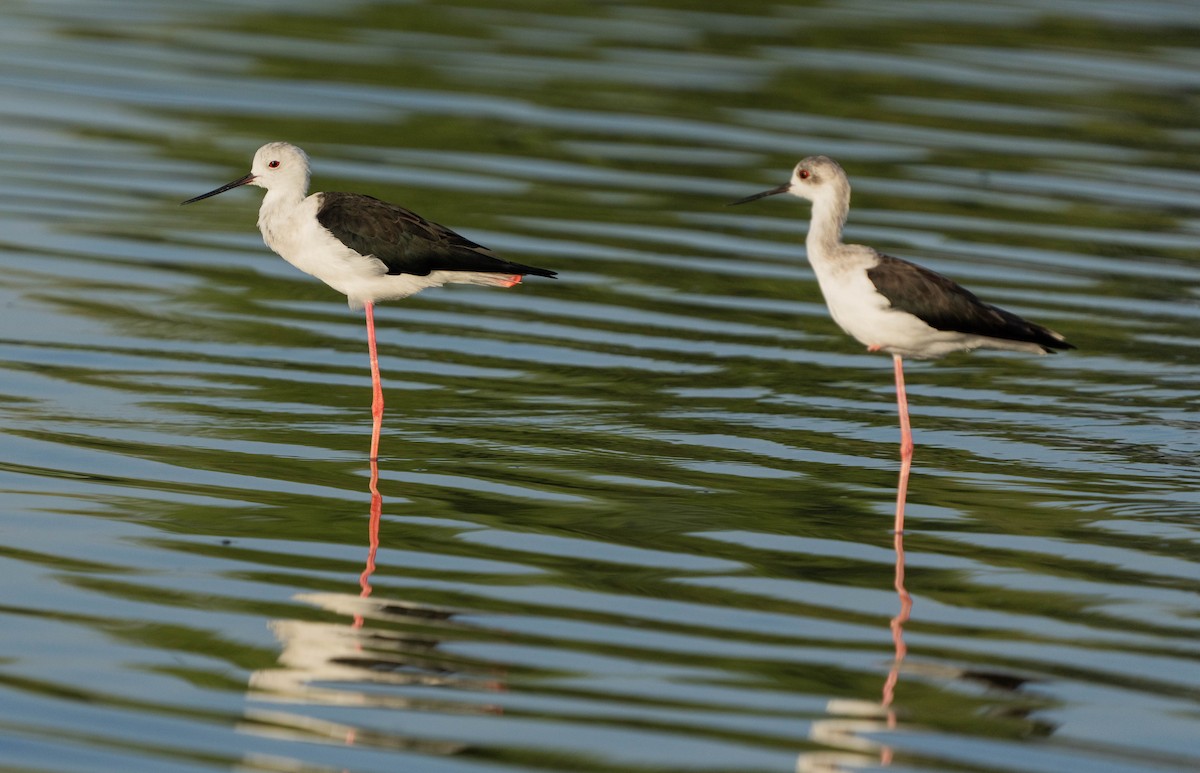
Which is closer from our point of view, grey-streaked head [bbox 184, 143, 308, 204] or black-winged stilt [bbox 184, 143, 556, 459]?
black-winged stilt [bbox 184, 143, 556, 459]

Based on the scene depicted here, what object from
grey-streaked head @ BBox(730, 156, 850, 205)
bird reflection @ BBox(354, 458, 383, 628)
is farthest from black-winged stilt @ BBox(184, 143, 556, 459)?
grey-streaked head @ BBox(730, 156, 850, 205)

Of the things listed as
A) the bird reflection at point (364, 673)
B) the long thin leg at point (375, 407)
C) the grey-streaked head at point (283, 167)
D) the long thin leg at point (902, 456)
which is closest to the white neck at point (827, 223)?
the long thin leg at point (902, 456)

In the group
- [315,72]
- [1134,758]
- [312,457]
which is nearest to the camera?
[1134,758]

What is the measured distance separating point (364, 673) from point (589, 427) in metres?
3.62

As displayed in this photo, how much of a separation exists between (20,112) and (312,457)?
8.37 m

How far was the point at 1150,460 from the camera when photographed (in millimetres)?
9883

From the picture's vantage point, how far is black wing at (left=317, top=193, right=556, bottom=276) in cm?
1008

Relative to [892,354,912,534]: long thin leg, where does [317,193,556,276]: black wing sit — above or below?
above

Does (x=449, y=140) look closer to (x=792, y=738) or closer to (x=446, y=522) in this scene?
(x=446, y=522)

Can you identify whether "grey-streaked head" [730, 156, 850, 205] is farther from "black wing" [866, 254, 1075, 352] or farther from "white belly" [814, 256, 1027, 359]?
"black wing" [866, 254, 1075, 352]

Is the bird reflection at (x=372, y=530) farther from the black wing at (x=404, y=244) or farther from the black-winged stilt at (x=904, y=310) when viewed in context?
the black-winged stilt at (x=904, y=310)

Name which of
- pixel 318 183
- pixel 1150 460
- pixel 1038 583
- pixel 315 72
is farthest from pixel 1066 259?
pixel 315 72

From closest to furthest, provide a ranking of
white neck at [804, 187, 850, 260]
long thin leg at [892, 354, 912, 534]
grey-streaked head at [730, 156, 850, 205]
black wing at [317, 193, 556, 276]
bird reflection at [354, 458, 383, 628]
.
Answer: bird reflection at [354, 458, 383, 628], long thin leg at [892, 354, 912, 534], white neck at [804, 187, 850, 260], grey-streaked head at [730, 156, 850, 205], black wing at [317, 193, 556, 276]

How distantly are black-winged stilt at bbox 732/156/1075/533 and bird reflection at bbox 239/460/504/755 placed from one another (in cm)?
245
